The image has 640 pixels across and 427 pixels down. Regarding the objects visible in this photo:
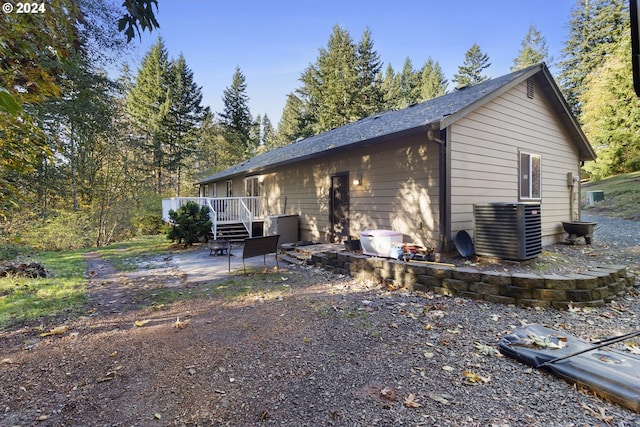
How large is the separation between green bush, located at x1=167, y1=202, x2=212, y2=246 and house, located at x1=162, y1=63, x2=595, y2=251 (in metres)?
3.21

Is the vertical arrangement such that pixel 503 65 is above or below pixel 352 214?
above

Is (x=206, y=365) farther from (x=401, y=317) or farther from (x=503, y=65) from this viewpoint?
(x=503, y=65)

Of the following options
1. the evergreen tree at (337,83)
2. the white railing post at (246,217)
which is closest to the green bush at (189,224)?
the white railing post at (246,217)

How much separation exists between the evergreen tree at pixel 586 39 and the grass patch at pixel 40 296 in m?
31.7

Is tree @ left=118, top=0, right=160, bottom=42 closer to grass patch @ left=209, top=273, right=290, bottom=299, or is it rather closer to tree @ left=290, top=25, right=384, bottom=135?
grass patch @ left=209, top=273, right=290, bottom=299

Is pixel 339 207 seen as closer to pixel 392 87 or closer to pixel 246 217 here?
pixel 246 217

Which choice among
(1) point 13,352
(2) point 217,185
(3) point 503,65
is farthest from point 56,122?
(3) point 503,65

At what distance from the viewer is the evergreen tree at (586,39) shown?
23.5 meters

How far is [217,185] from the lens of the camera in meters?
19.0

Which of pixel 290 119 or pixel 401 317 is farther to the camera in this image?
pixel 290 119

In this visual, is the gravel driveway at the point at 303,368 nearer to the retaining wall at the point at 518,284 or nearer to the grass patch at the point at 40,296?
the retaining wall at the point at 518,284

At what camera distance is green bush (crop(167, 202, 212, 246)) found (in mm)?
10484

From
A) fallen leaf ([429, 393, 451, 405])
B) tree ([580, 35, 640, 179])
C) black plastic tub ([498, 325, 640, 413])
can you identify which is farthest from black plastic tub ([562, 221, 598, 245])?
tree ([580, 35, 640, 179])

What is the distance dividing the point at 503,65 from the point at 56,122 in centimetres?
4025
